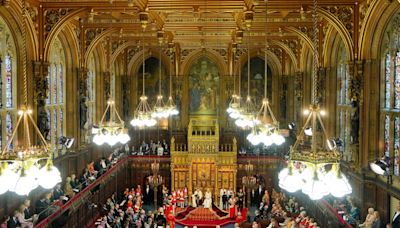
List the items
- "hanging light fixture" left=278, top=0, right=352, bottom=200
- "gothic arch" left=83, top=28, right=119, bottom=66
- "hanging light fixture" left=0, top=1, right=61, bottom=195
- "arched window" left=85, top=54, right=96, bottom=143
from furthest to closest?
"arched window" left=85, top=54, right=96, bottom=143 → "gothic arch" left=83, top=28, right=119, bottom=66 → "hanging light fixture" left=0, top=1, right=61, bottom=195 → "hanging light fixture" left=278, top=0, right=352, bottom=200

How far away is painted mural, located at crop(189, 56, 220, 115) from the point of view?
32.9 metres

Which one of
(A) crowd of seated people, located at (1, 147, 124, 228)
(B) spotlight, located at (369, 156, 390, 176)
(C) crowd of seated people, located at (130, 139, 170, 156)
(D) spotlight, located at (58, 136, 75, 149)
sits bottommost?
(A) crowd of seated people, located at (1, 147, 124, 228)

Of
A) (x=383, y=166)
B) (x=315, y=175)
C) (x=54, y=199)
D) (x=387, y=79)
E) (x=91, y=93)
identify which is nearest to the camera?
(x=315, y=175)

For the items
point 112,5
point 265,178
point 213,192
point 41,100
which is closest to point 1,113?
point 41,100

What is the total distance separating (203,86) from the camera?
108 feet

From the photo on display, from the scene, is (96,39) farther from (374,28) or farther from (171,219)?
(374,28)

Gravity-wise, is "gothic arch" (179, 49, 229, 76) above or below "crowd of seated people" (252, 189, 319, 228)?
above

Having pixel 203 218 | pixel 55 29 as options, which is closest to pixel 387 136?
pixel 203 218

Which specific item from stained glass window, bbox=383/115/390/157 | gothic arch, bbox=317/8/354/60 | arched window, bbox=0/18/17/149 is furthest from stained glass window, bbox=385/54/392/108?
arched window, bbox=0/18/17/149

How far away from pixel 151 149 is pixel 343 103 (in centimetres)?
1449

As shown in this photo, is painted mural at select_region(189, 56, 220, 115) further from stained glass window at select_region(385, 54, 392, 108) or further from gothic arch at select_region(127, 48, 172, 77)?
stained glass window at select_region(385, 54, 392, 108)

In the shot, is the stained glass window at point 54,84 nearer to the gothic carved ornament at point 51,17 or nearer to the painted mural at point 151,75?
the gothic carved ornament at point 51,17

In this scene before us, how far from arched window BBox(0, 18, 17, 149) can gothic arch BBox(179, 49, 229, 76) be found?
1686 centimetres

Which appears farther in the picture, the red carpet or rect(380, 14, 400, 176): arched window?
the red carpet
